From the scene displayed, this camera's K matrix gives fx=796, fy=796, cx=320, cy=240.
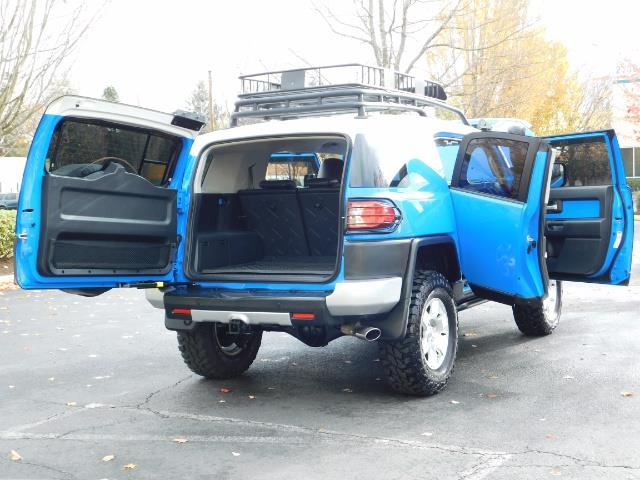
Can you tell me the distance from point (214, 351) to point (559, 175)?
145 inches

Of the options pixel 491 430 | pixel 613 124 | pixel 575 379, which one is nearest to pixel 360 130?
pixel 491 430

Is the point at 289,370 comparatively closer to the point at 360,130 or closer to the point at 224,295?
the point at 224,295

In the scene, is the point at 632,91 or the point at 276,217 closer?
the point at 276,217

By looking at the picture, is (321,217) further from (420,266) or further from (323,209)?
(420,266)

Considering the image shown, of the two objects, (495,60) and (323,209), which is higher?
(495,60)

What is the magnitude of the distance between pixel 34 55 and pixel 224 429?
13.4 m

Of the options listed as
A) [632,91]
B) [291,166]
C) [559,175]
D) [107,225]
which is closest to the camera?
[107,225]

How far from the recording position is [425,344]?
5.72 meters

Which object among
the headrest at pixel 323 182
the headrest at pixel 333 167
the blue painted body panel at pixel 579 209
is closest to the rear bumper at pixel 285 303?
the headrest at pixel 323 182

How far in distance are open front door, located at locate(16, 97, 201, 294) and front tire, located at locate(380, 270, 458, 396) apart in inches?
69.1

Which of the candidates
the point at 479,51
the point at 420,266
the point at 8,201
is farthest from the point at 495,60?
the point at 8,201

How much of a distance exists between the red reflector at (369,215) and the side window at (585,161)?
2.88 meters

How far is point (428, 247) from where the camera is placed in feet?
19.2

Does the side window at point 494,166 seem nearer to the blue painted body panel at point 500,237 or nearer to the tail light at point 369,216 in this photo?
the blue painted body panel at point 500,237
